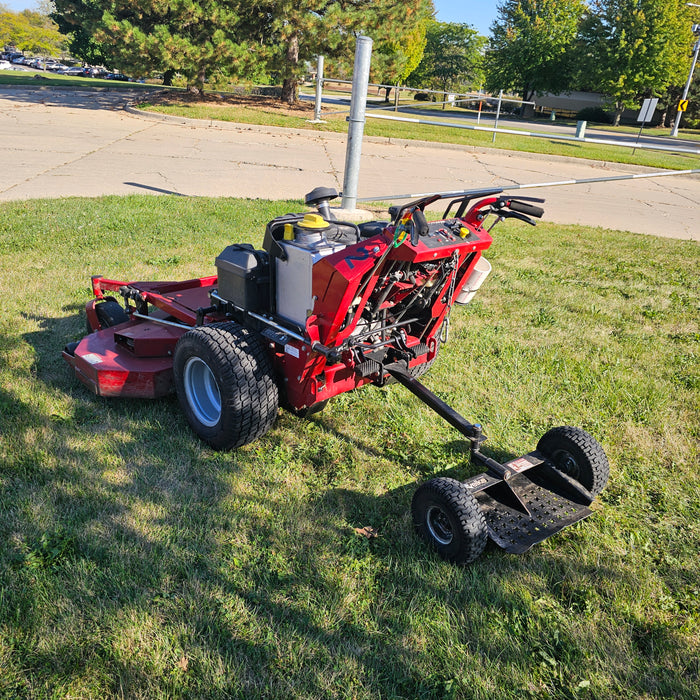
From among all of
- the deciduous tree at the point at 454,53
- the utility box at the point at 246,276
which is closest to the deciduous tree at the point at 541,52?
the deciduous tree at the point at 454,53

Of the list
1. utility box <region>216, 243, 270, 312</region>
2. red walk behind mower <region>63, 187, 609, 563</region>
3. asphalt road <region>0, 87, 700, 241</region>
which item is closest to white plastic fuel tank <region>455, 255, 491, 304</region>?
red walk behind mower <region>63, 187, 609, 563</region>

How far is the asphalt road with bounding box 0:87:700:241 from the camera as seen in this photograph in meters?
10.7

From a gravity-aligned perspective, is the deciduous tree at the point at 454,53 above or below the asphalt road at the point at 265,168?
above

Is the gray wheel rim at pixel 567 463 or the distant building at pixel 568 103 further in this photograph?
the distant building at pixel 568 103

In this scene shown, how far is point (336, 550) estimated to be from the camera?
2.93 m

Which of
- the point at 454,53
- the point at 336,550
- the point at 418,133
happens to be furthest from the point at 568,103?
the point at 336,550

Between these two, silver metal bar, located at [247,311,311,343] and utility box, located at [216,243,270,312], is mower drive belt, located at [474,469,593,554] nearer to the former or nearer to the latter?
silver metal bar, located at [247,311,311,343]

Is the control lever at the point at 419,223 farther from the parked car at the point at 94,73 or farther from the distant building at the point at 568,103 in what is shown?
the parked car at the point at 94,73

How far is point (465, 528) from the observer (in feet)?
8.98

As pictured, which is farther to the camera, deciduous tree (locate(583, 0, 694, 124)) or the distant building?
the distant building

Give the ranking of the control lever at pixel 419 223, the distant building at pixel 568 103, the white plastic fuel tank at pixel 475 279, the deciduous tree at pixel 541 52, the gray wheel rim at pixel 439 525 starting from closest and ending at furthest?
the control lever at pixel 419 223, the gray wheel rim at pixel 439 525, the white plastic fuel tank at pixel 475 279, the deciduous tree at pixel 541 52, the distant building at pixel 568 103

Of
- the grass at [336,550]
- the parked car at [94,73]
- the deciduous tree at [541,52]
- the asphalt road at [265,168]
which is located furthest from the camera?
the parked car at [94,73]

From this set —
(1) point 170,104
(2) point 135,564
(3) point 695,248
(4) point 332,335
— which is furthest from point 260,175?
(1) point 170,104

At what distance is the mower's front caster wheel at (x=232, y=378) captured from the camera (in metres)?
3.36
